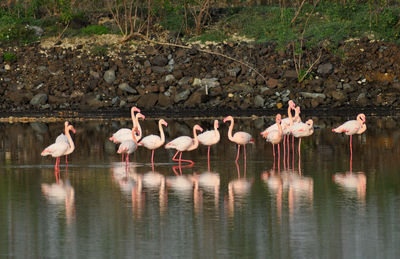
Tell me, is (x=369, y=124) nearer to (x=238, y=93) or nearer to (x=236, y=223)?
(x=238, y=93)

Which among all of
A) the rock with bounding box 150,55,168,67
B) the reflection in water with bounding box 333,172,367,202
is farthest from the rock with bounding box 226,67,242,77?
the reflection in water with bounding box 333,172,367,202

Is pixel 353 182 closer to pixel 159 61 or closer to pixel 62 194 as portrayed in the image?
pixel 62 194

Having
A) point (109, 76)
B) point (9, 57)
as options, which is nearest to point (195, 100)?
point (109, 76)

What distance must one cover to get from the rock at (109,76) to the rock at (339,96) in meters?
8.80

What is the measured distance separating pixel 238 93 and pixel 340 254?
91.3ft

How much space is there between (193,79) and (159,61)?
7.16ft

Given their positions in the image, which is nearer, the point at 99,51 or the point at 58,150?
the point at 58,150

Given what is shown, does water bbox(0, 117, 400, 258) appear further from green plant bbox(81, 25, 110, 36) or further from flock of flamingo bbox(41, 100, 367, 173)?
green plant bbox(81, 25, 110, 36)

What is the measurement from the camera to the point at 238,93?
40.4m

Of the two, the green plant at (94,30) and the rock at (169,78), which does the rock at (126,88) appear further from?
the green plant at (94,30)

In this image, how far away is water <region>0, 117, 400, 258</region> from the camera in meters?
13.3

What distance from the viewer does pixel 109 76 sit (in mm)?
41906

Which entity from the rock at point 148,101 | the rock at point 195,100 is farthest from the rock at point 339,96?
the rock at point 148,101

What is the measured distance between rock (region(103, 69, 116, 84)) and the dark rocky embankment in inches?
1.6
